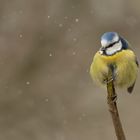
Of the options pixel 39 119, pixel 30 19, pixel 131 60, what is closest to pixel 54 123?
pixel 39 119

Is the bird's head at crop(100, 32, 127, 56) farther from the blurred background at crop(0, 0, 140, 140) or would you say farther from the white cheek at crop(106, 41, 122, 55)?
the blurred background at crop(0, 0, 140, 140)

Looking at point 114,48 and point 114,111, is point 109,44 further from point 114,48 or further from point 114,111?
point 114,111

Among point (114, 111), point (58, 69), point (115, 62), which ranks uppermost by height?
point (58, 69)

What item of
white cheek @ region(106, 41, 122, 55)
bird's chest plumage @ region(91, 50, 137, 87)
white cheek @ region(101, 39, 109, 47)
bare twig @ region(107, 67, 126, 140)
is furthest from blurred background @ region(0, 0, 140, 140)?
bare twig @ region(107, 67, 126, 140)

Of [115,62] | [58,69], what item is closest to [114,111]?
[115,62]

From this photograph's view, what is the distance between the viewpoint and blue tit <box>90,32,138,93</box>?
2188mm

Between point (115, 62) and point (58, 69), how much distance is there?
4.07 meters

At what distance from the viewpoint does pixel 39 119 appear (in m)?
5.74

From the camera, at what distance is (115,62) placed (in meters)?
2.21

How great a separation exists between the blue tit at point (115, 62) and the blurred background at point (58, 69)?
111 inches

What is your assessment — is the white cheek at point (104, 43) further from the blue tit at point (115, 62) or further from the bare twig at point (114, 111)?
the bare twig at point (114, 111)

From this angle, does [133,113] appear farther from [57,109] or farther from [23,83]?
[23,83]

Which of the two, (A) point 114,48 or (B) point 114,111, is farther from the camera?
(A) point 114,48

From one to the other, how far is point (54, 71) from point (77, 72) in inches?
8.8
